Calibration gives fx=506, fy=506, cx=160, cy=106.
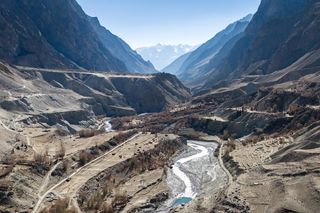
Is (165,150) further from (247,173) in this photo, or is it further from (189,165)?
(247,173)

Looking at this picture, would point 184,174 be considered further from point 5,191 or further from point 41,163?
point 5,191

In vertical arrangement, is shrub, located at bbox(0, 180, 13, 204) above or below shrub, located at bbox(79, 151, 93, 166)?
below

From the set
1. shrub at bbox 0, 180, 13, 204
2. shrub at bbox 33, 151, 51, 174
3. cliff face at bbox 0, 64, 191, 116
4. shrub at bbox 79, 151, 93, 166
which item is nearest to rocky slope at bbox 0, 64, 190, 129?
Answer: cliff face at bbox 0, 64, 191, 116

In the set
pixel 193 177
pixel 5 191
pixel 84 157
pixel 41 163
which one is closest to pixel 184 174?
pixel 193 177

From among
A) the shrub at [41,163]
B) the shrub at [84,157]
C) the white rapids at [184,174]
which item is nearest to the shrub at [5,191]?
the shrub at [41,163]

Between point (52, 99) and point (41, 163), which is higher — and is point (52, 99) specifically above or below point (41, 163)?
above

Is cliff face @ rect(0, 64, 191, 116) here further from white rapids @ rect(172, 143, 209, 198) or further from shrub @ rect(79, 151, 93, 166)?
white rapids @ rect(172, 143, 209, 198)

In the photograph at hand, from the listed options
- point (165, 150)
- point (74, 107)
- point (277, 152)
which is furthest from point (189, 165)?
point (74, 107)

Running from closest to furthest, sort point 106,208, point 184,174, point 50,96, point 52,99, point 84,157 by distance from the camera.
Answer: point 106,208 < point 184,174 < point 84,157 < point 52,99 < point 50,96
